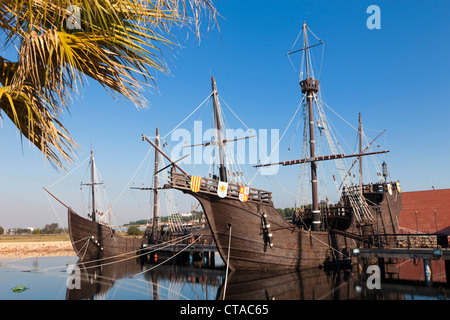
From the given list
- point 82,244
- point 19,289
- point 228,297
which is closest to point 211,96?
point 228,297

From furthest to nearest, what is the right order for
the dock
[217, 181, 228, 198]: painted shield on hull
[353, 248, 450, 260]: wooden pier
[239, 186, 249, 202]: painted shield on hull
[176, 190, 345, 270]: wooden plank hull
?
the dock, [176, 190, 345, 270]: wooden plank hull, [239, 186, 249, 202]: painted shield on hull, [217, 181, 228, 198]: painted shield on hull, [353, 248, 450, 260]: wooden pier

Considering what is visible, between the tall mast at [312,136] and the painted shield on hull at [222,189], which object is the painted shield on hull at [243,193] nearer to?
the painted shield on hull at [222,189]

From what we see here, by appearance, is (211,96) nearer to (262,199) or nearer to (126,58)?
(262,199)

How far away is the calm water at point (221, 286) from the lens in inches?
535

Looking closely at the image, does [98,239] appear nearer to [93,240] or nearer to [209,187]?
[93,240]

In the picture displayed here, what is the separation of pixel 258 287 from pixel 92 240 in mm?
20563

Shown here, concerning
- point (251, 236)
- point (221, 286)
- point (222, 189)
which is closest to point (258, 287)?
point (221, 286)

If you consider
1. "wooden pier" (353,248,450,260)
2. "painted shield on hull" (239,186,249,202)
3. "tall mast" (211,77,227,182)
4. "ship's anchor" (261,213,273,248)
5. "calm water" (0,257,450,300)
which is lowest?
"calm water" (0,257,450,300)

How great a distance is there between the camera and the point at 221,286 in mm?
16609

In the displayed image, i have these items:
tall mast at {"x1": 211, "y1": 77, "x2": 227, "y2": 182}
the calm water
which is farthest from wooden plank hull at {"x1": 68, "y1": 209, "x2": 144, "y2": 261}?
tall mast at {"x1": 211, "y1": 77, "x2": 227, "y2": 182}

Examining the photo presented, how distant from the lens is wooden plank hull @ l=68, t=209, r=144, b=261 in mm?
29750

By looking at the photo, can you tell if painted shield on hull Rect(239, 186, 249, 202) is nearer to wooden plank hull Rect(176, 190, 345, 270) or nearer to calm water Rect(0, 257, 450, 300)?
wooden plank hull Rect(176, 190, 345, 270)

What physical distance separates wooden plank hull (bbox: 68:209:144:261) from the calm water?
8.80 m

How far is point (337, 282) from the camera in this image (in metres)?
16.5
